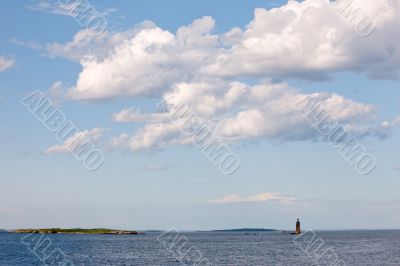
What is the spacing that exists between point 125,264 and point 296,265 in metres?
29.1

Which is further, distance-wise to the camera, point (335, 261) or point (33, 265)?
point (335, 261)

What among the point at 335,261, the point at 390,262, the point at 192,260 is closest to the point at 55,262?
the point at 192,260

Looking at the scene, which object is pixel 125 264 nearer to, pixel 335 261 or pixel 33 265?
pixel 33 265

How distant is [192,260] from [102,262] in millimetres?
15966

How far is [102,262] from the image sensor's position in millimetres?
101250

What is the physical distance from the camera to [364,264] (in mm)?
97375

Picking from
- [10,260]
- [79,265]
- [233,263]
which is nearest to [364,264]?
[233,263]

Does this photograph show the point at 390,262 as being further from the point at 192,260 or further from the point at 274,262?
the point at 192,260

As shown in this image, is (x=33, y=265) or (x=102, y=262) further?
(x=102, y=262)

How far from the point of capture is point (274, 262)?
103m

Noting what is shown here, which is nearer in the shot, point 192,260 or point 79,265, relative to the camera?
point 79,265

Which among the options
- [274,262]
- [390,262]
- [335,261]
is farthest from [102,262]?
[390,262]

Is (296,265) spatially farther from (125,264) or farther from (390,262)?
(125,264)

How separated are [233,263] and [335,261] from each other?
1830 centimetres
